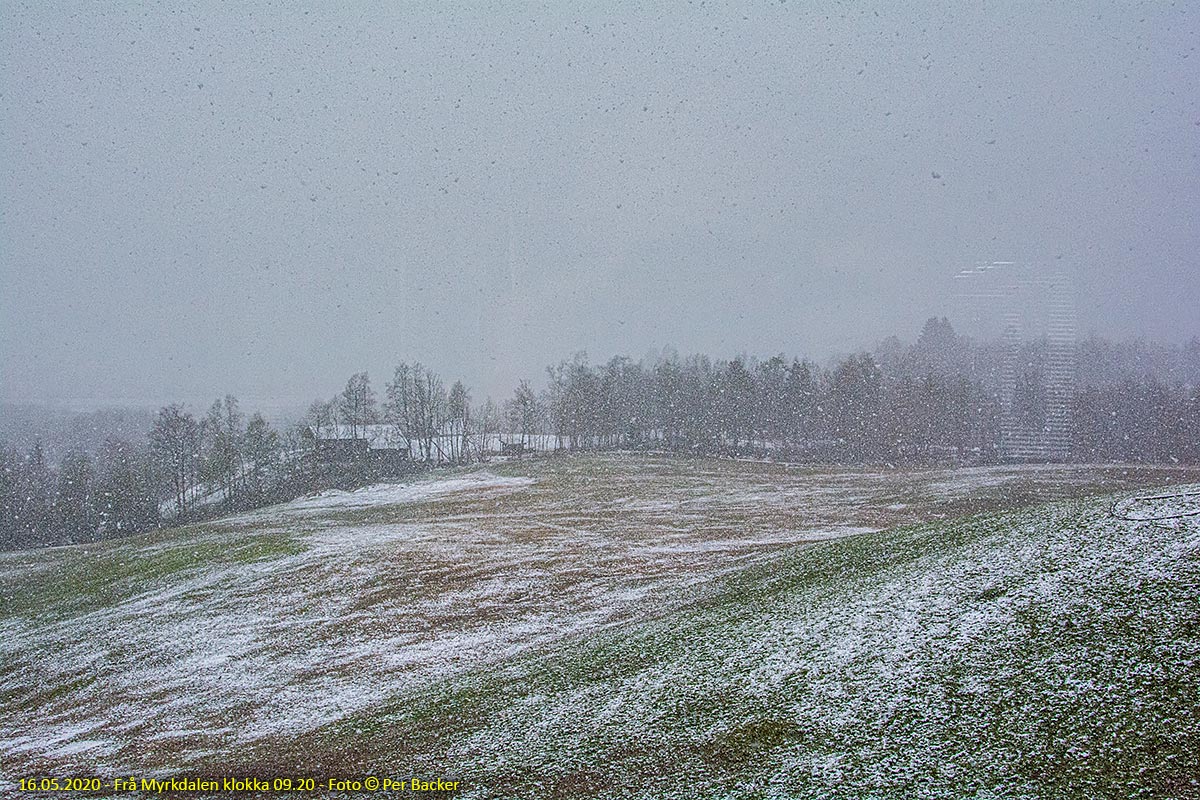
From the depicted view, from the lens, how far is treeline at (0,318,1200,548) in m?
85.7

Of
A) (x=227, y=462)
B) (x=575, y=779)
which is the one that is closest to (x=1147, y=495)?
(x=575, y=779)

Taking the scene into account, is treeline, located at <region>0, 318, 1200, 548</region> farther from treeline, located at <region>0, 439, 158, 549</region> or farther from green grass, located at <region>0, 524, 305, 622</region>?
green grass, located at <region>0, 524, 305, 622</region>

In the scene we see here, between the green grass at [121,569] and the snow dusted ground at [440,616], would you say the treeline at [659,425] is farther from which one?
the green grass at [121,569]

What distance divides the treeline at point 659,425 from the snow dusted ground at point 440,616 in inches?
1008

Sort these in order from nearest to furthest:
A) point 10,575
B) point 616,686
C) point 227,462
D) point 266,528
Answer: point 616,686 < point 10,575 < point 266,528 < point 227,462

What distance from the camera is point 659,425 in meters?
128

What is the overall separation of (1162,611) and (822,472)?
7639cm

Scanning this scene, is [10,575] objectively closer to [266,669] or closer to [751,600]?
[266,669]

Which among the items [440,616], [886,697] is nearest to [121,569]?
[440,616]

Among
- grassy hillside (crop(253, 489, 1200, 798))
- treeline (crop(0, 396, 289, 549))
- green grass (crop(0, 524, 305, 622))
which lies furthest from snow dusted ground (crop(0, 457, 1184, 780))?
treeline (crop(0, 396, 289, 549))

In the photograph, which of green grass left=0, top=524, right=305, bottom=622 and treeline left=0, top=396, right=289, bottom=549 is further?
treeline left=0, top=396, right=289, bottom=549

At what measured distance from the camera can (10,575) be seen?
5428cm

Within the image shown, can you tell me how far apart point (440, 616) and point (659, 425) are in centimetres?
9922

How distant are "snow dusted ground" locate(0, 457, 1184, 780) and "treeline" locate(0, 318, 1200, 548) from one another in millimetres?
25609
